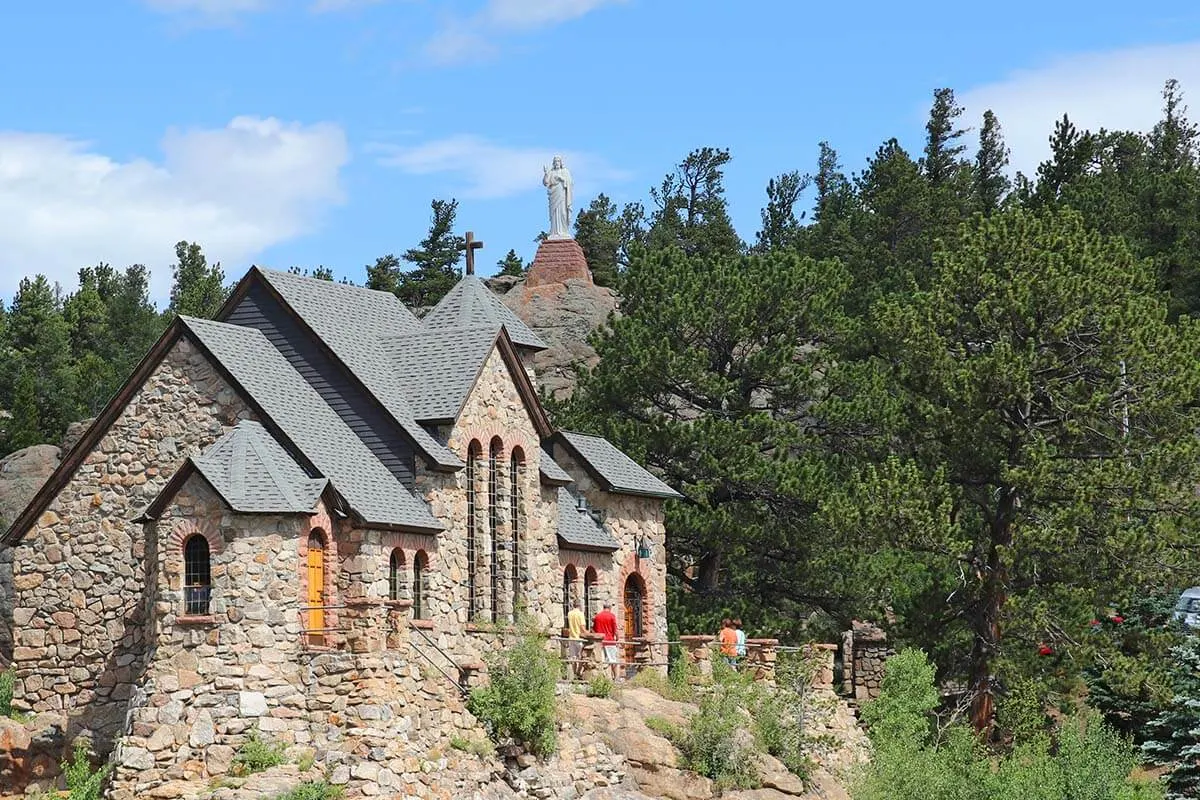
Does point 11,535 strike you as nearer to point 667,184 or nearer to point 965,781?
point 965,781

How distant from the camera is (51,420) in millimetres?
73125

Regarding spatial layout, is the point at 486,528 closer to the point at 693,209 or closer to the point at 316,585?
the point at 316,585

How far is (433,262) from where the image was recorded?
296 ft

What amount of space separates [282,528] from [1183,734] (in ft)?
64.3

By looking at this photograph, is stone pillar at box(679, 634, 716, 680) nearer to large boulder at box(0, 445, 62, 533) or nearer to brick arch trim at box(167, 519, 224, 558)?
brick arch trim at box(167, 519, 224, 558)

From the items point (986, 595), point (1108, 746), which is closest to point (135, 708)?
point (1108, 746)

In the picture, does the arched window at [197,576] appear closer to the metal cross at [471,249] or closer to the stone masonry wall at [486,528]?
the stone masonry wall at [486,528]

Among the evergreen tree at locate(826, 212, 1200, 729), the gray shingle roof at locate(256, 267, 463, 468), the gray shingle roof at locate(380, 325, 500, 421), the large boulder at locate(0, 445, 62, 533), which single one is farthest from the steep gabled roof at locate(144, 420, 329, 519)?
the large boulder at locate(0, 445, 62, 533)

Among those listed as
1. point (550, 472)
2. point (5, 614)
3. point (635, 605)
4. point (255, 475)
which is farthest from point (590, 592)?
point (5, 614)

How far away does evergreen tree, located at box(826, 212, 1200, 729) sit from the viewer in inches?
1848

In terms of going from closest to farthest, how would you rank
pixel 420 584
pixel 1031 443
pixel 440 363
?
1. pixel 420 584
2. pixel 440 363
3. pixel 1031 443

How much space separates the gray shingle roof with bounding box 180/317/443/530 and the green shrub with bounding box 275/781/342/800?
20.4 ft

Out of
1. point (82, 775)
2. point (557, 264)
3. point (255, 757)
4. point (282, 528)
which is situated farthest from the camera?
point (557, 264)

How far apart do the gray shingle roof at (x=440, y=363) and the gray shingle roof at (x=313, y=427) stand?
1797mm
